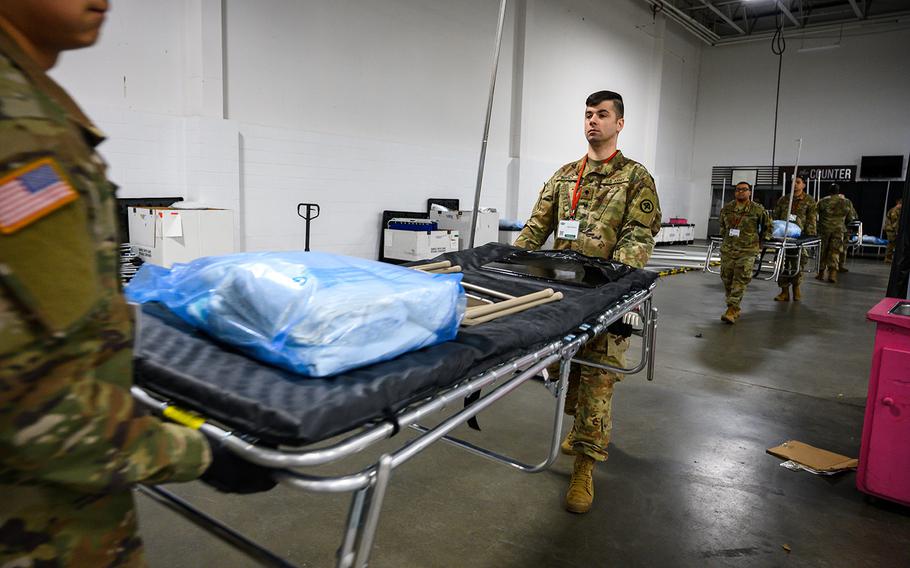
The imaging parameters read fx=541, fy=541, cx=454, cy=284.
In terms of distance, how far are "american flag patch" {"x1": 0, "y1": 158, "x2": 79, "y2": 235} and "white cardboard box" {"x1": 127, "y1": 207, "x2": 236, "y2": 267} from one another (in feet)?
12.3

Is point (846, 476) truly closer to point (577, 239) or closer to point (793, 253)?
point (577, 239)

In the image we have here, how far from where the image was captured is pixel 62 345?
1.74ft

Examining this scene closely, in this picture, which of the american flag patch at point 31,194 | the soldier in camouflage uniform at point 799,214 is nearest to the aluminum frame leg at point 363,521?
the american flag patch at point 31,194

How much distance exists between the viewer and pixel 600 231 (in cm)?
237

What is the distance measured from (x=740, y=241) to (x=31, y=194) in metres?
6.30

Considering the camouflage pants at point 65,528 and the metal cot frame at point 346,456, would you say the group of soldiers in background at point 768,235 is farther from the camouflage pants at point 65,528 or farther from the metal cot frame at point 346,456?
the camouflage pants at point 65,528

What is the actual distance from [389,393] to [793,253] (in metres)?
7.21

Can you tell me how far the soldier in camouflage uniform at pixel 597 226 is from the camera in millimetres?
2102

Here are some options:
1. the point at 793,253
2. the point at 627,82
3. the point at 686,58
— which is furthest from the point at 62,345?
the point at 686,58

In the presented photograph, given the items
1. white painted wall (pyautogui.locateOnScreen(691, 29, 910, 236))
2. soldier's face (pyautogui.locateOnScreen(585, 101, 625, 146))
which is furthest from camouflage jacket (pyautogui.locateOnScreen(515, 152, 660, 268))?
white painted wall (pyautogui.locateOnScreen(691, 29, 910, 236))

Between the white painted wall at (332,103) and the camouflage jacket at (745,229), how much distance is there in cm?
348

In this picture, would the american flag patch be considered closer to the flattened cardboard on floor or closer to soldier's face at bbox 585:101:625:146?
soldier's face at bbox 585:101:625:146

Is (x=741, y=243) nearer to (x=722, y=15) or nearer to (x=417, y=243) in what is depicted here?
(x=417, y=243)

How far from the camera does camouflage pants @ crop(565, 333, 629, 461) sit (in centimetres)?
209
